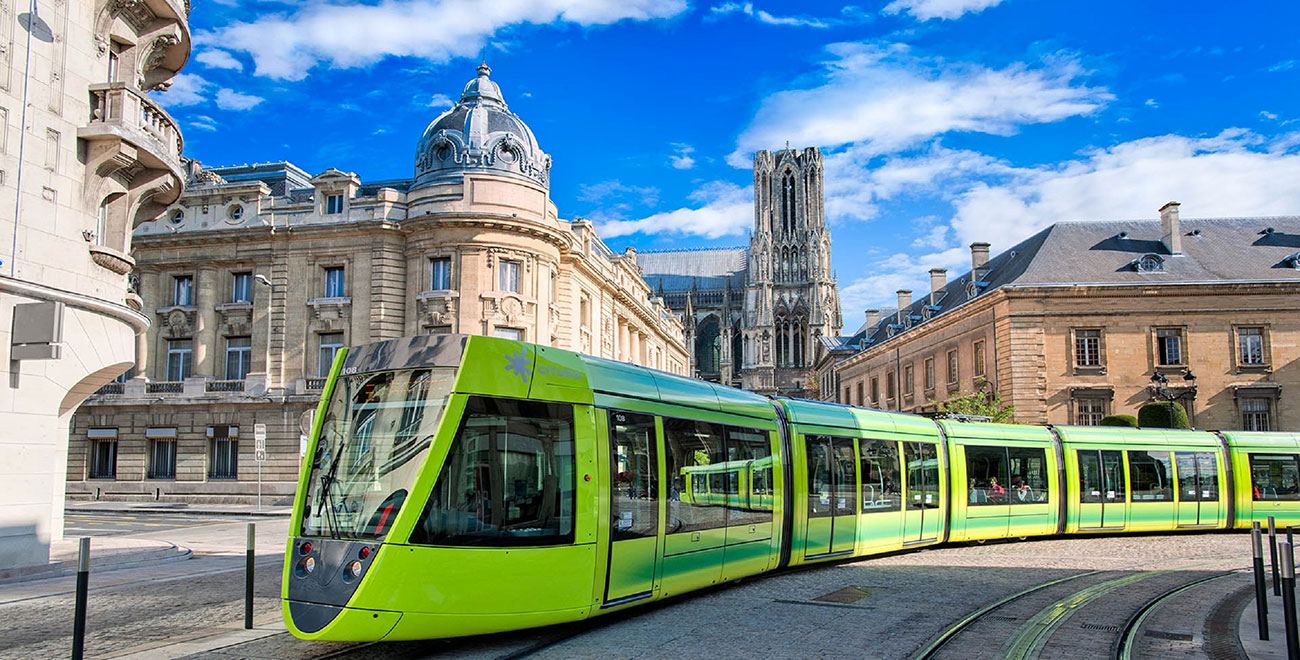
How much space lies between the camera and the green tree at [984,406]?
131 ft

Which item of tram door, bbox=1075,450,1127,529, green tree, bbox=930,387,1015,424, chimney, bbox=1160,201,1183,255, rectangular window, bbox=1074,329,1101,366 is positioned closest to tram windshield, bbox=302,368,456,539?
tram door, bbox=1075,450,1127,529

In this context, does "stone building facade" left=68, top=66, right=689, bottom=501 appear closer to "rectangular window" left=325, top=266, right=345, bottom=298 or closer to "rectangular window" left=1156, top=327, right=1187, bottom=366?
"rectangular window" left=325, top=266, right=345, bottom=298

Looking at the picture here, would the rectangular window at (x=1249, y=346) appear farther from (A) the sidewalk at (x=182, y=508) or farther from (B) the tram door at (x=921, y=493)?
(A) the sidewalk at (x=182, y=508)

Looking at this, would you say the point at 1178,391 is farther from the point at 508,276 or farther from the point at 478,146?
the point at 478,146

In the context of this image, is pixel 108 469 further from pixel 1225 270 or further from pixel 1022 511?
pixel 1225 270

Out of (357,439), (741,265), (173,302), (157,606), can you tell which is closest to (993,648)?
(357,439)

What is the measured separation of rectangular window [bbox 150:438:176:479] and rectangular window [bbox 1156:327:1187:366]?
40.5 meters

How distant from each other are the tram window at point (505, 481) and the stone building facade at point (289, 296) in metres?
28.1

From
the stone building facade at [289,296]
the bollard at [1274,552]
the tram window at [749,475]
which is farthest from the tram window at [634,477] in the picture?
the stone building facade at [289,296]

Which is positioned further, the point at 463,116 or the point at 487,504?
the point at 463,116

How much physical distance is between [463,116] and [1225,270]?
3350 centimetres

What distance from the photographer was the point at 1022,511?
764 inches

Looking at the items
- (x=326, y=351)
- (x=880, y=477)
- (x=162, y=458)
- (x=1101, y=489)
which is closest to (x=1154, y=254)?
(x=1101, y=489)

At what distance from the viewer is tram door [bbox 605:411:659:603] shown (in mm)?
9453
